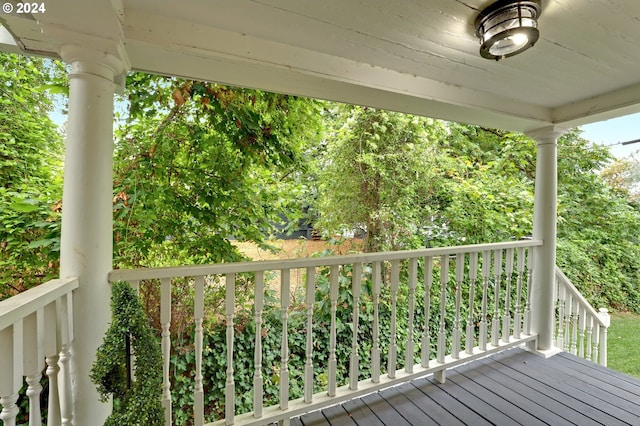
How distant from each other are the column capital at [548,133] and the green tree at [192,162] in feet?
6.83

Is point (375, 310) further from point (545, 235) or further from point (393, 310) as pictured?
point (545, 235)

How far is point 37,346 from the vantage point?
2.92 feet

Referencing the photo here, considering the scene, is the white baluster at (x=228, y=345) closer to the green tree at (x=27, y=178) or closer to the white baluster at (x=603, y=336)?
the green tree at (x=27, y=178)

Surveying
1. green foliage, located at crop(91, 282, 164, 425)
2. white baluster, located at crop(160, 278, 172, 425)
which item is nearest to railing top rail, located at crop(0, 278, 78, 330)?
green foliage, located at crop(91, 282, 164, 425)

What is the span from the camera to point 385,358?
11.4ft

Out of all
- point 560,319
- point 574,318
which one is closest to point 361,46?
point 560,319

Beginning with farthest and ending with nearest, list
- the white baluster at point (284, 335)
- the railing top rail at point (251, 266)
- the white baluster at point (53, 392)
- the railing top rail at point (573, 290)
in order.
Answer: the railing top rail at point (573, 290) < the white baluster at point (284, 335) < the railing top rail at point (251, 266) < the white baluster at point (53, 392)

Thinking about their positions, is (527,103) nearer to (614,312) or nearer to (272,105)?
(272,105)

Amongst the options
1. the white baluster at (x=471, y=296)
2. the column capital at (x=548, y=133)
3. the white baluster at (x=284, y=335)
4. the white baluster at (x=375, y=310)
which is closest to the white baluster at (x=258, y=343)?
the white baluster at (x=284, y=335)

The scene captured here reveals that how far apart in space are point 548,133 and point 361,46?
199 centimetres

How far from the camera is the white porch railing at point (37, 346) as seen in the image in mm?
770

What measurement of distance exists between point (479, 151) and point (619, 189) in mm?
3381

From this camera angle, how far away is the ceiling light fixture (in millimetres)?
1138

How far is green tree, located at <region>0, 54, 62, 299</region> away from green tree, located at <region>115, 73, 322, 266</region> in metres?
0.39
